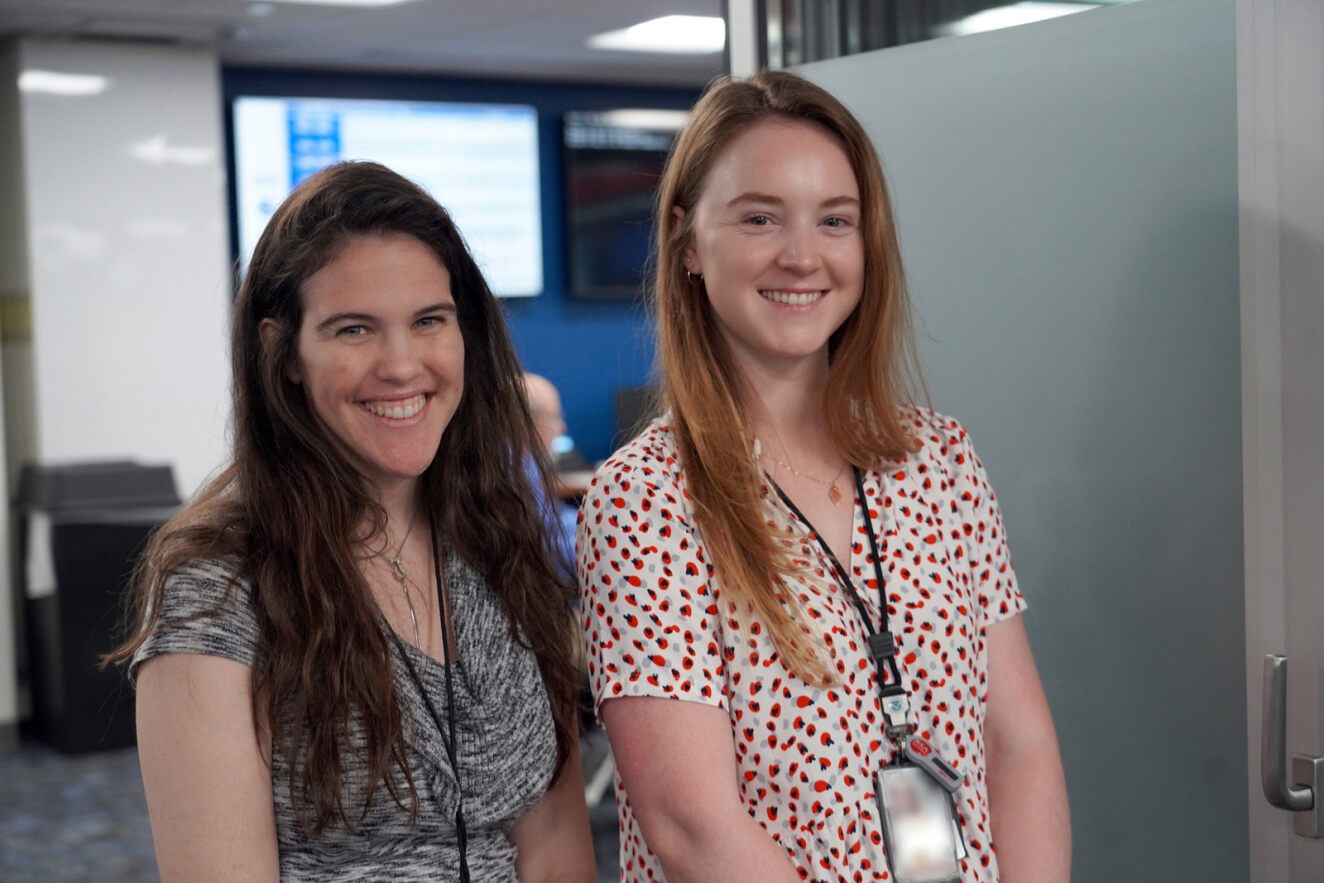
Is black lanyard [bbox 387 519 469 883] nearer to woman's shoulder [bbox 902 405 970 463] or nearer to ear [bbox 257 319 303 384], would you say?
ear [bbox 257 319 303 384]

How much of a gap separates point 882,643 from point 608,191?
7.16 meters

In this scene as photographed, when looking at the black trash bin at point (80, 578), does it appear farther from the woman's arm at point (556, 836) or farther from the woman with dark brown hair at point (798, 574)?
the woman with dark brown hair at point (798, 574)

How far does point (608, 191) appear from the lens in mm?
8406

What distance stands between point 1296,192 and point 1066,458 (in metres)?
0.46

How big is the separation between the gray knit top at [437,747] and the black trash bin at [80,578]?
14.6ft

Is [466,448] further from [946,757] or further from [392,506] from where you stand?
[946,757]

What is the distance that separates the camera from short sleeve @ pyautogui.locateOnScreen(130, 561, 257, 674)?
1.34m

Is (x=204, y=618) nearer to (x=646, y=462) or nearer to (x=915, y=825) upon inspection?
(x=646, y=462)

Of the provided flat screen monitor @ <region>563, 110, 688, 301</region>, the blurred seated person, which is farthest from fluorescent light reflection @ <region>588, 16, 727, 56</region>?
the blurred seated person

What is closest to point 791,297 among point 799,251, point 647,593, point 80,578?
point 799,251

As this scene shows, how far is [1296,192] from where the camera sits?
61.8 inches

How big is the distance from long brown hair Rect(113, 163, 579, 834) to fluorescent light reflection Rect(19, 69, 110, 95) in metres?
5.35

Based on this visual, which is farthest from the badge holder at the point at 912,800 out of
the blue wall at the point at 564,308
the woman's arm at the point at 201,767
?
the blue wall at the point at 564,308

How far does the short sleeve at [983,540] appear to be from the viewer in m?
1.61
